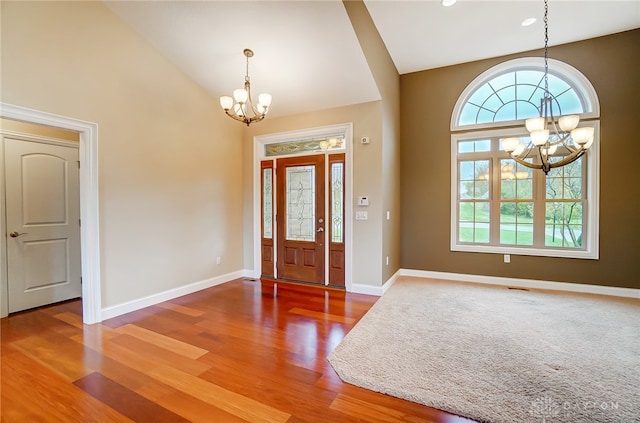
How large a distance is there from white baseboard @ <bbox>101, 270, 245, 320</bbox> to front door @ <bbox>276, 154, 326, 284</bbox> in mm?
1022

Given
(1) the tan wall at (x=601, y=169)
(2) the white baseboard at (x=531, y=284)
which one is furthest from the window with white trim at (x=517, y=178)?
(2) the white baseboard at (x=531, y=284)

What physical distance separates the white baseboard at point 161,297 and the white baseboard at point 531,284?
3.32m

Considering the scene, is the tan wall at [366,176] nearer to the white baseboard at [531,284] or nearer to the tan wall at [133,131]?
the white baseboard at [531,284]

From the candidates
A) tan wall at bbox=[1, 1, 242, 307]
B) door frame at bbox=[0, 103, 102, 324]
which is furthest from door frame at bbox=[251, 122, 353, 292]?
door frame at bbox=[0, 103, 102, 324]

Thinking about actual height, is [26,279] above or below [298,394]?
above

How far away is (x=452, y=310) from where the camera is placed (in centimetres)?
356

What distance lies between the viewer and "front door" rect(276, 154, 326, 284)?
462 cm

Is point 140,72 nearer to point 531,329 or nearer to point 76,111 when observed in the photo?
point 76,111

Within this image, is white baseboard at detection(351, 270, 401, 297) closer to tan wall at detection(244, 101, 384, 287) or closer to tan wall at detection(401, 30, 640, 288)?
tan wall at detection(244, 101, 384, 287)

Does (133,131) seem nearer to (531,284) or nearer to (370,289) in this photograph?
(370,289)

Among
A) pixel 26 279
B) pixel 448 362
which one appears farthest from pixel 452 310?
pixel 26 279

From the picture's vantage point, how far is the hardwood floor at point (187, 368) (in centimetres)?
180

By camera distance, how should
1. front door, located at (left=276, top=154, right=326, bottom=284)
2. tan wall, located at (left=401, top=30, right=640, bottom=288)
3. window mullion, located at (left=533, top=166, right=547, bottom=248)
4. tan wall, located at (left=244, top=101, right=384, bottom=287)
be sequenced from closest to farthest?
tan wall, located at (left=401, top=30, right=640, bottom=288) < tan wall, located at (left=244, top=101, right=384, bottom=287) < window mullion, located at (left=533, top=166, right=547, bottom=248) < front door, located at (left=276, top=154, right=326, bottom=284)

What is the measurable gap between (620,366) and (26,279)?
629cm
